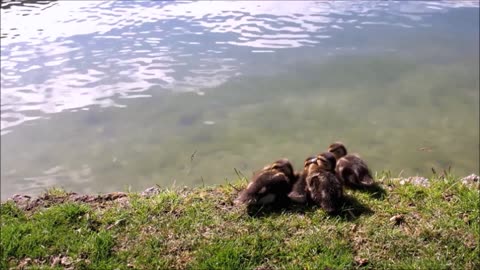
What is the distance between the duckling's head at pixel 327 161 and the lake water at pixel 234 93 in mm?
1493

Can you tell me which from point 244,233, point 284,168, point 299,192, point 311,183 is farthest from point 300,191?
point 244,233

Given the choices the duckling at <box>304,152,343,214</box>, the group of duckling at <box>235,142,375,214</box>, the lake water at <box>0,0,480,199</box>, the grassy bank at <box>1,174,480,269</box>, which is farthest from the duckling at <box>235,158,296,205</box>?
the lake water at <box>0,0,480,199</box>

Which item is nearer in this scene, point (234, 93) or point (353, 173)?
point (353, 173)

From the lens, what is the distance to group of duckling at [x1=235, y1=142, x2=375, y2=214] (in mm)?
4668

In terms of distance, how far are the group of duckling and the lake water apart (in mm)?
1626

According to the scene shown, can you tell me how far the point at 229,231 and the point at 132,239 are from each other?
0.82 meters

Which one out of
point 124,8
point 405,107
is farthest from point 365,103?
point 124,8

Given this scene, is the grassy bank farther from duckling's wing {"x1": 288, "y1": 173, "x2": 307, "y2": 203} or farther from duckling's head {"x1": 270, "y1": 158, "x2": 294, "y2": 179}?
duckling's head {"x1": 270, "y1": 158, "x2": 294, "y2": 179}

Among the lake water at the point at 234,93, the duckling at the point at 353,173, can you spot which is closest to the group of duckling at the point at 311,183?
the duckling at the point at 353,173

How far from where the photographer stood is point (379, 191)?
5016 millimetres

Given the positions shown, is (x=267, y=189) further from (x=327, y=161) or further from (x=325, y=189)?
(x=327, y=161)

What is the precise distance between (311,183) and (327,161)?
583 millimetres

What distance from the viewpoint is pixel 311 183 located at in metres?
4.79

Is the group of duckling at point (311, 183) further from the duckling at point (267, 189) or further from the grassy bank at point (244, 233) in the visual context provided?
the grassy bank at point (244, 233)
